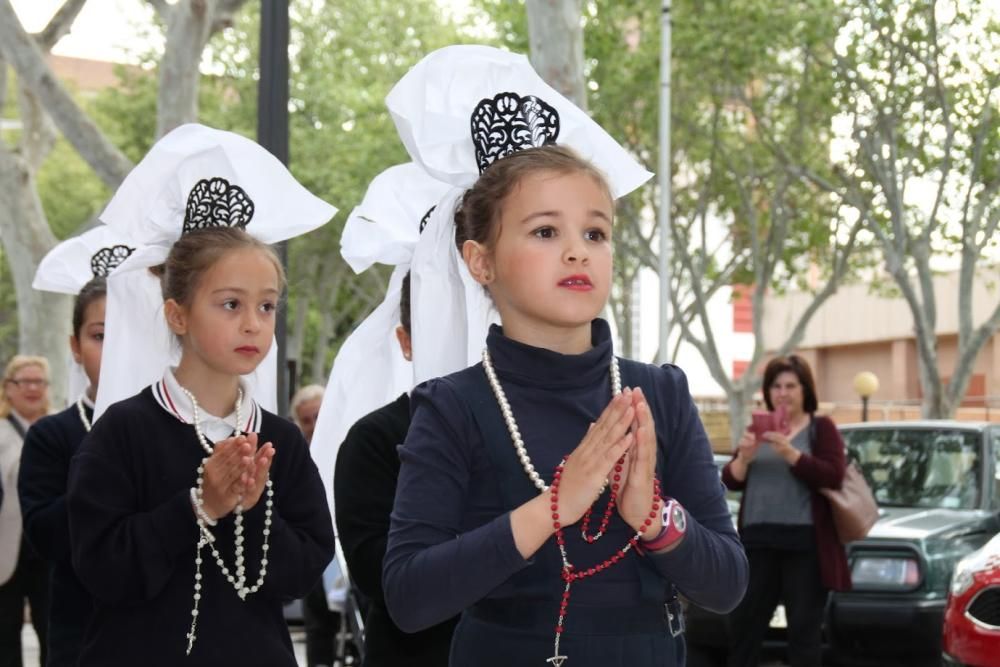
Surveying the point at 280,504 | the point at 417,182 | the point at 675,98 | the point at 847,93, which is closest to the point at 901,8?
the point at 847,93

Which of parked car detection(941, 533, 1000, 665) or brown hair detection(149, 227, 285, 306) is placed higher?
brown hair detection(149, 227, 285, 306)

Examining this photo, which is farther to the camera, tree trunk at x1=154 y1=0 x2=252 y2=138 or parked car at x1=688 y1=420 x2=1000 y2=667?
tree trunk at x1=154 y1=0 x2=252 y2=138

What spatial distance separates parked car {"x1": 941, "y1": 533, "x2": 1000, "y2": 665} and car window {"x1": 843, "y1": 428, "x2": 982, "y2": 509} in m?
3.28

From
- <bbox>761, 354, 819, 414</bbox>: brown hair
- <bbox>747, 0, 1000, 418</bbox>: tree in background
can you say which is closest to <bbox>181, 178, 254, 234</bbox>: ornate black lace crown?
<bbox>761, 354, 819, 414</bbox>: brown hair

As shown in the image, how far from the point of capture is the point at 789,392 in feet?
30.9

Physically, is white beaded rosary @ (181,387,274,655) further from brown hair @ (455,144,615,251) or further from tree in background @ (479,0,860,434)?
tree in background @ (479,0,860,434)

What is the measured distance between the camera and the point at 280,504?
12.4 feet

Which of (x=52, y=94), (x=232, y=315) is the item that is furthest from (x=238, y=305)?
(x=52, y=94)

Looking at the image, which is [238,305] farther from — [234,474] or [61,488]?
[61,488]

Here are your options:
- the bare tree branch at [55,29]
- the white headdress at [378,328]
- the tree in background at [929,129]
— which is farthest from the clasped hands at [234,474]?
the tree in background at [929,129]

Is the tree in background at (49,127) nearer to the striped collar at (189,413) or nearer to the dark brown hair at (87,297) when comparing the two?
the dark brown hair at (87,297)

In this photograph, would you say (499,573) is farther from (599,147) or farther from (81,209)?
(81,209)

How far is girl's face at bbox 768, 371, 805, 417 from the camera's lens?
30.9ft

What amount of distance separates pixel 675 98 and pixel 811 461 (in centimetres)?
2127
